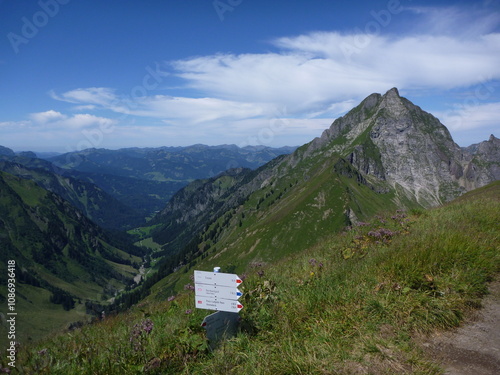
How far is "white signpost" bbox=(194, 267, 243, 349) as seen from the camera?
5.63 metres

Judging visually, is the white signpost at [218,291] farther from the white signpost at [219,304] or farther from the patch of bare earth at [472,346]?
the patch of bare earth at [472,346]

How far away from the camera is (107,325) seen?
28.7 ft

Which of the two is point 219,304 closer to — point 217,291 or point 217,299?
point 217,299

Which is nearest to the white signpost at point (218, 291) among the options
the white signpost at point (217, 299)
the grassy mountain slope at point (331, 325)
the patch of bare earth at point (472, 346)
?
the white signpost at point (217, 299)

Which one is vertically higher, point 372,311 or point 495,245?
point 495,245

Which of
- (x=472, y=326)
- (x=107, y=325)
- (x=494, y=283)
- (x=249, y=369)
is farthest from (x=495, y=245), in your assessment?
(x=107, y=325)

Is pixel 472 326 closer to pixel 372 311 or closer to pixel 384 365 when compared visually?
pixel 372 311

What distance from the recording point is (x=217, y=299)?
5.77 metres

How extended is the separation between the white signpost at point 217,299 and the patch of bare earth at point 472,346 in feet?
11.5

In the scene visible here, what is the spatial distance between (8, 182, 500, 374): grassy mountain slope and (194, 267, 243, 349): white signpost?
25cm

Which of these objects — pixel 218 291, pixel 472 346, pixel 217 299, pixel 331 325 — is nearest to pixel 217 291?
pixel 218 291

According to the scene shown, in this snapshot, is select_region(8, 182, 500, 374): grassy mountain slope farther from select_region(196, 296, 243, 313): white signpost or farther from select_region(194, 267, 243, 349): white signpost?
select_region(196, 296, 243, 313): white signpost

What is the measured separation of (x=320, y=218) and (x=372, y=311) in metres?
182

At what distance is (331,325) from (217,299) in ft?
7.65
